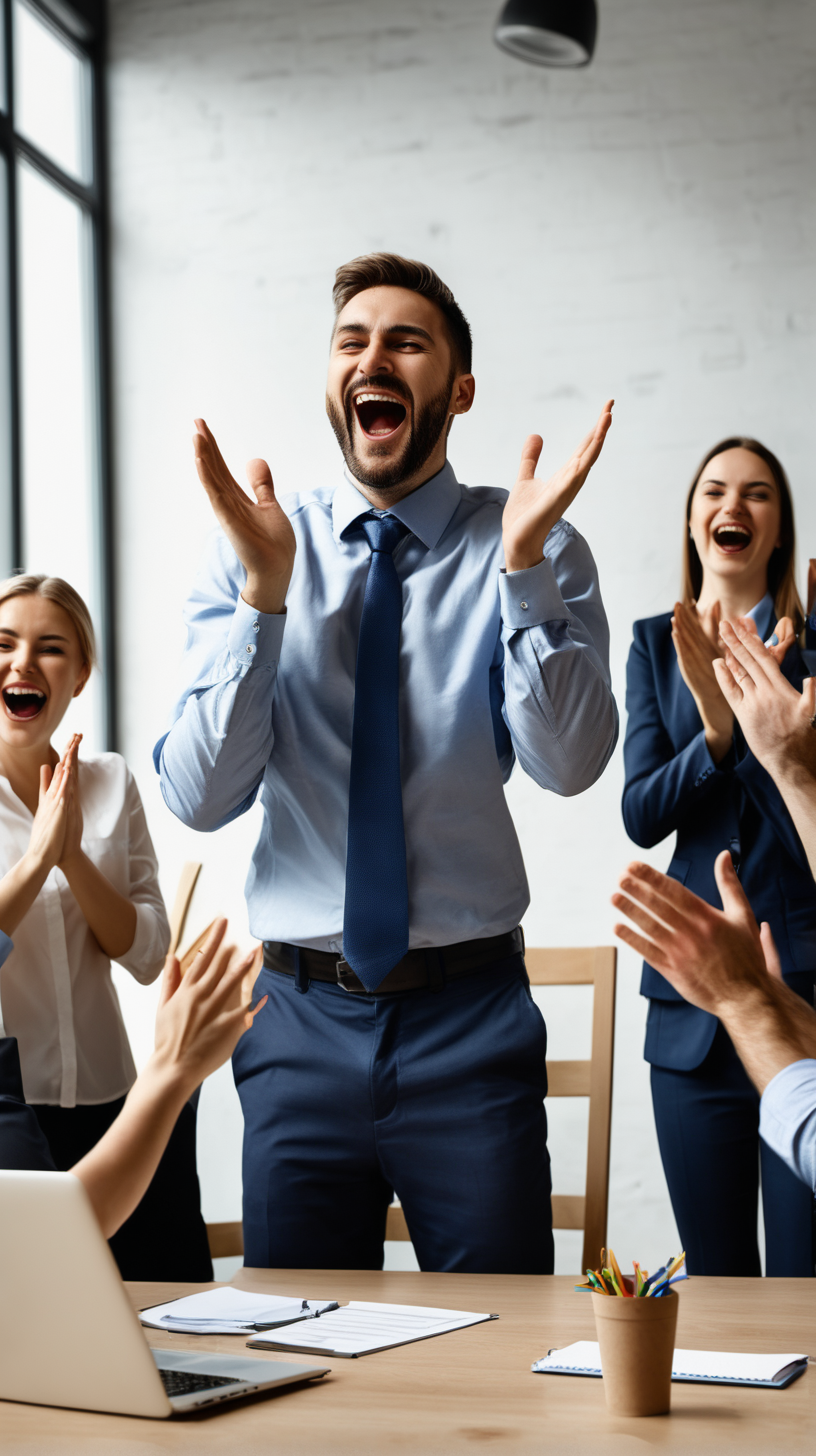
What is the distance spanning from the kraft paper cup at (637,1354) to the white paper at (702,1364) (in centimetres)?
8

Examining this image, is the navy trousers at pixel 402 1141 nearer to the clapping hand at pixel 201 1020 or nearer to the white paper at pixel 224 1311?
the white paper at pixel 224 1311

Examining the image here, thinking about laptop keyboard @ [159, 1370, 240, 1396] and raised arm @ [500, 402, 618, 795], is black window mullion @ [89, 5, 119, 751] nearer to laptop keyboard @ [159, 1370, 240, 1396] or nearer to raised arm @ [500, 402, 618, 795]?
raised arm @ [500, 402, 618, 795]

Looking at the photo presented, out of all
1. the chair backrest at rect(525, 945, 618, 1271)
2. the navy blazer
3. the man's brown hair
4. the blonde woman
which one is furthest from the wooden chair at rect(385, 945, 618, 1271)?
the man's brown hair

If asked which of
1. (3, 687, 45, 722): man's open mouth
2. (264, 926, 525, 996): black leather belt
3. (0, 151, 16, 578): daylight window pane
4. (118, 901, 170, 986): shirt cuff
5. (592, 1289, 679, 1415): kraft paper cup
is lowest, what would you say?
(592, 1289, 679, 1415): kraft paper cup

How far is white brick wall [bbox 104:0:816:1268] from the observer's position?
12.1 feet

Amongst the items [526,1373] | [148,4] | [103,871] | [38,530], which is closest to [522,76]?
[148,4]

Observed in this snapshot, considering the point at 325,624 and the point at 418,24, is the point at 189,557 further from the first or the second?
the point at 325,624

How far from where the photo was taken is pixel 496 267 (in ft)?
12.6

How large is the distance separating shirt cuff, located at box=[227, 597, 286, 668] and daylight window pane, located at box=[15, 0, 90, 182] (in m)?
2.76

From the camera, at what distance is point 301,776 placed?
1.74m

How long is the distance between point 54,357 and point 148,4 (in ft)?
3.92

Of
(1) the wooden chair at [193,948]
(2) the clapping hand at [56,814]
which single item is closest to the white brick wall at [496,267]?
(1) the wooden chair at [193,948]

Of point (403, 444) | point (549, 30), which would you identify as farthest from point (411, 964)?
point (549, 30)

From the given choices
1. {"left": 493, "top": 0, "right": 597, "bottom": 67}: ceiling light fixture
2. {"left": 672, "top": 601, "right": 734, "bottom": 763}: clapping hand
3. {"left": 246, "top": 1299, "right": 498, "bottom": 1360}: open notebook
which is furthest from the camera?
{"left": 493, "top": 0, "right": 597, "bottom": 67}: ceiling light fixture
